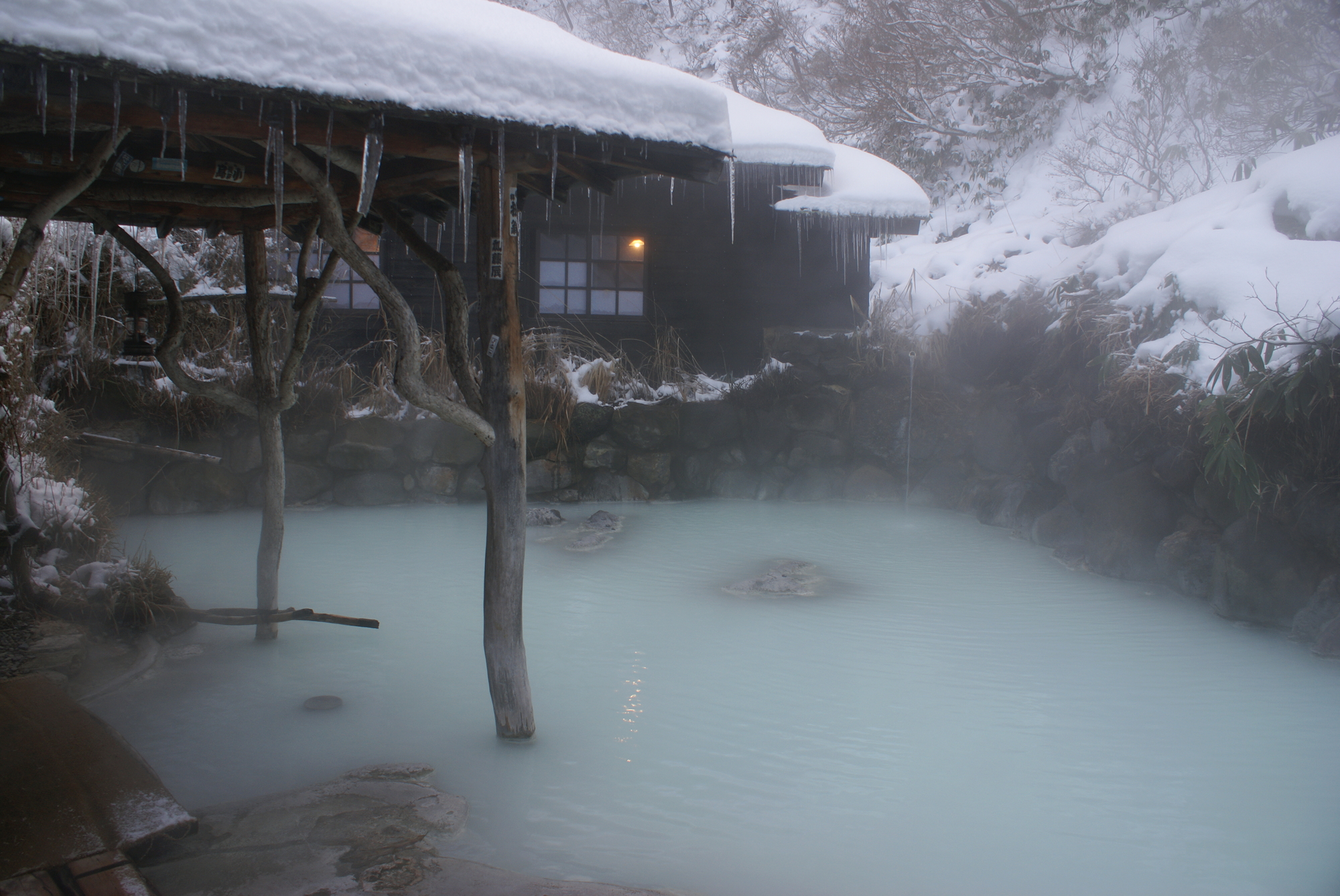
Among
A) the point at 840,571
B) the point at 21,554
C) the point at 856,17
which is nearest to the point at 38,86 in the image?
the point at 21,554

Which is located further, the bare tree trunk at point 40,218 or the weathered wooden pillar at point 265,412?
the weathered wooden pillar at point 265,412

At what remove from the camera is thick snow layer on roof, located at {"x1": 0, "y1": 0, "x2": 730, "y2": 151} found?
194 centimetres

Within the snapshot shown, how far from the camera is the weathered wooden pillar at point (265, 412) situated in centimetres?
407

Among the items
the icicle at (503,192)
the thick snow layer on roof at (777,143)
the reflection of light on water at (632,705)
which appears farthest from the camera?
the thick snow layer on roof at (777,143)

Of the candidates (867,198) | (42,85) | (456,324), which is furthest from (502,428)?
(867,198)

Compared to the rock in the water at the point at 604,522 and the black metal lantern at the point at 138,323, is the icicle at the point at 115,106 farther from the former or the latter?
the rock in the water at the point at 604,522

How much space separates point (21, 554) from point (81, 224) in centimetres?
392

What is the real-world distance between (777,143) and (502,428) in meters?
6.18

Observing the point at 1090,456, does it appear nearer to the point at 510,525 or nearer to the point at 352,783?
the point at 510,525

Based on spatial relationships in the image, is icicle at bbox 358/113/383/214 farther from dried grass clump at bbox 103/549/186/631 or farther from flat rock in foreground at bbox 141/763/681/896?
dried grass clump at bbox 103/549/186/631

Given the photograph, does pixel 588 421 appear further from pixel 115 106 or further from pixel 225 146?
pixel 115 106

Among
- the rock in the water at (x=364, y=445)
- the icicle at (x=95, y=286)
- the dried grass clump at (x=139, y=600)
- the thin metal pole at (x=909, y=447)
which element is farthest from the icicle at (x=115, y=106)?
the thin metal pole at (x=909, y=447)

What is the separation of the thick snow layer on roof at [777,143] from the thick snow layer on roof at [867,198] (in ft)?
2.27

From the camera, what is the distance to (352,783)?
2.79 meters
